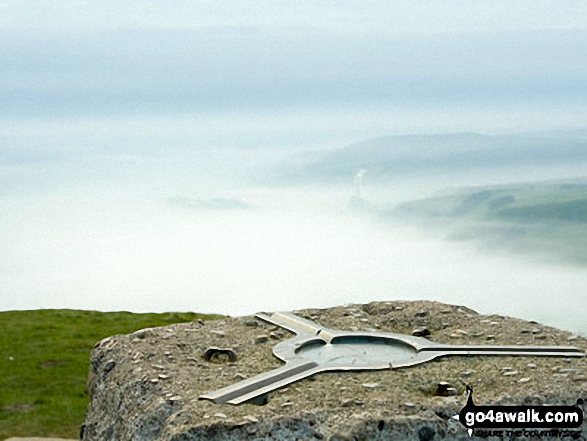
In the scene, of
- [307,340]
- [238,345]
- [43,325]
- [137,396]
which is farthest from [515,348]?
[43,325]

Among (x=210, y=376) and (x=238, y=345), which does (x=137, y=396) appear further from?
(x=238, y=345)

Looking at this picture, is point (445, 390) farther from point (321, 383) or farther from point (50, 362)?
point (50, 362)

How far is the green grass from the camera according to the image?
1296 centimetres

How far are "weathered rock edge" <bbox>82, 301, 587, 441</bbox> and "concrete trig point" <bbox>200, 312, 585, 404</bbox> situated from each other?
113mm

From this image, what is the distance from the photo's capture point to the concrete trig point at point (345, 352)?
7.91 meters

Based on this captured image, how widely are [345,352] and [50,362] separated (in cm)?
847

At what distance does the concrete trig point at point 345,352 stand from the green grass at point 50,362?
453cm

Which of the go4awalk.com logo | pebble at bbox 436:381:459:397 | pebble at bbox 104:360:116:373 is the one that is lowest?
the go4awalk.com logo

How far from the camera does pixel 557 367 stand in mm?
8398

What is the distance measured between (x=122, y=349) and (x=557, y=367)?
12.8 feet

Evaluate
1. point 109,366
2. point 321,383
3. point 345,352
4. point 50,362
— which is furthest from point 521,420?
point 50,362

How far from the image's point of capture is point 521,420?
750 centimetres

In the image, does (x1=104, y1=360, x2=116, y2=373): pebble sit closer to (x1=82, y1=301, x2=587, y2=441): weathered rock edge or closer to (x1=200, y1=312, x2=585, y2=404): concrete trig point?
(x1=82, y1=301, x2=587, y2=441): weathered rock edge

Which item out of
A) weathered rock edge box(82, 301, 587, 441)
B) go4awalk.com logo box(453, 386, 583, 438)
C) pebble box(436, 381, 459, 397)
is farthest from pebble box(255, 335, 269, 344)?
go4awalk.com logo box(453, 386, 583, 438)
